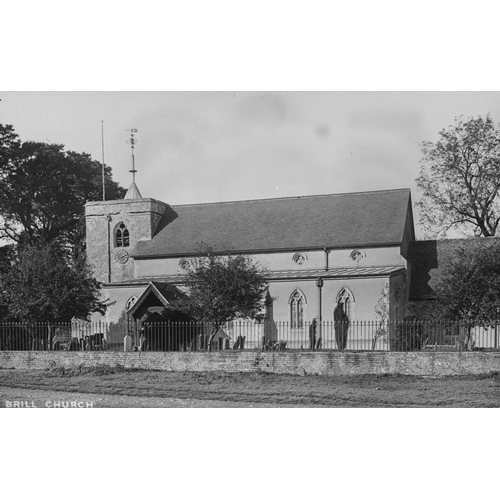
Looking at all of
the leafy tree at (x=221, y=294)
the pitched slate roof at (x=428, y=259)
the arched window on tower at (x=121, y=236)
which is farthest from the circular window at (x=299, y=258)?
the arched window on tower at (x=121, y=236)

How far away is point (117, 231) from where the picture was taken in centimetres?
4825

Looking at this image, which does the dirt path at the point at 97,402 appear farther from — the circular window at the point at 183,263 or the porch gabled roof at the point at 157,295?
the circular window at the point at 183,263

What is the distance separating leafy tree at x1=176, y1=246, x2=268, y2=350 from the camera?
32.6 meters

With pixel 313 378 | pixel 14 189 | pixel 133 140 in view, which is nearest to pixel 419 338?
pixel 313 378

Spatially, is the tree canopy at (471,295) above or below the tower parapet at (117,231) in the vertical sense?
below

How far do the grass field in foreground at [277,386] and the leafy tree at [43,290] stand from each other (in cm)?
502

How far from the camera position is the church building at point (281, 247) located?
39.1m

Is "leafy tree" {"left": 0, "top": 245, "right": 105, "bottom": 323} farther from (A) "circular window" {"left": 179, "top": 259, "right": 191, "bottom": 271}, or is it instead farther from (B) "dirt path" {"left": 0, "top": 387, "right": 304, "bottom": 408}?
(B) "dirt path" {"left": 0, "top": 387, "right": 304, "bottom": 408}

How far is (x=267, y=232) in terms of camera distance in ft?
145

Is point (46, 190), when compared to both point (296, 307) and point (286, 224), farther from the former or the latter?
point (296, 307)

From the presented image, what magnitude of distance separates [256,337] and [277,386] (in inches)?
538

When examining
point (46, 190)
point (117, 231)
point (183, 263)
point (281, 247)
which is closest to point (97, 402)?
point (281, 247)

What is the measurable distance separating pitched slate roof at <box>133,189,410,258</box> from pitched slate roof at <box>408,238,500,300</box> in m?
2.70

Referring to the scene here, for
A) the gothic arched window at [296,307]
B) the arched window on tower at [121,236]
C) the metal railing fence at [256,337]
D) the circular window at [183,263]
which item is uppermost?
the arched window on tower at [121,236]
